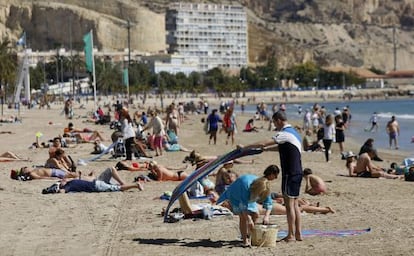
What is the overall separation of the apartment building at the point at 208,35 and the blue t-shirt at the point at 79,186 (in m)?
139

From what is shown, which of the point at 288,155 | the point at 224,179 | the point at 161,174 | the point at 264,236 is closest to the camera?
the point at 288,155

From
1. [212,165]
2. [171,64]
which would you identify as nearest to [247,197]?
[212,165]

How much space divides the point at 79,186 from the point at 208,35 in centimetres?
14839

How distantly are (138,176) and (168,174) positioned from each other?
2.51 feet

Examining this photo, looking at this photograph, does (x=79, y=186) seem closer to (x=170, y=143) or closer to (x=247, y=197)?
(x=247, y=197)

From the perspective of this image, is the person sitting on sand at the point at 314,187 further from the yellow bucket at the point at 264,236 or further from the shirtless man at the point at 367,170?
the yellow bucket at the point at 264,236

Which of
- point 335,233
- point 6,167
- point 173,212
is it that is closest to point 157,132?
point 6,167

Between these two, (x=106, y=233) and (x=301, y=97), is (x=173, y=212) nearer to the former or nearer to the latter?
(x=106, y=233)

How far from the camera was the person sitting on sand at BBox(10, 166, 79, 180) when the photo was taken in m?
14.8

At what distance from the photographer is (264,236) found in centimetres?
874

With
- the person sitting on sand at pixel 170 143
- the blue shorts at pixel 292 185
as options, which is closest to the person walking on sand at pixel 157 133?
the person sitting on sand at pixel 170 143

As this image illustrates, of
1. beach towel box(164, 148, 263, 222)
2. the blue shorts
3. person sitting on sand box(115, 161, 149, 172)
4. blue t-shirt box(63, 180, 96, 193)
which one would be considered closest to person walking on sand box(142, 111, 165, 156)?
person sitting on sand box(115, 161, 149, 172)

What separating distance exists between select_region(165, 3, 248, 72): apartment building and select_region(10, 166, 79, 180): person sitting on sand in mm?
137167

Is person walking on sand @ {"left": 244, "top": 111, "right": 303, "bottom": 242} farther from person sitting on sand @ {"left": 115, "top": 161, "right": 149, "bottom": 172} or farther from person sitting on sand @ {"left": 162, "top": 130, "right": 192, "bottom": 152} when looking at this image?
person sitting on sand @ {"left": 162, "top": 130, "right": 192, "bottom": 152}
